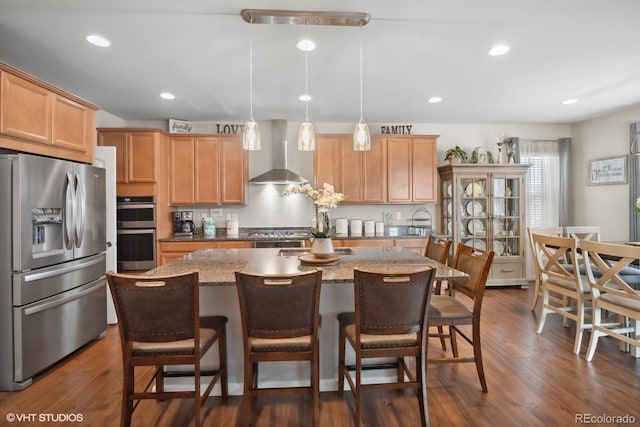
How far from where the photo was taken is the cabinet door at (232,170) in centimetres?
477

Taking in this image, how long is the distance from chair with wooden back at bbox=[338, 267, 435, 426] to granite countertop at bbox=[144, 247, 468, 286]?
212 mm

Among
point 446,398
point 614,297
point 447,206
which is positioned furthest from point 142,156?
point 614,297

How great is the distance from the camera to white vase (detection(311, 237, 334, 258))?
2363 mm

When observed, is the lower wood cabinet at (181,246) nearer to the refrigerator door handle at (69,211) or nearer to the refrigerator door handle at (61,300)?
the refrigerator door handle at (61,300)

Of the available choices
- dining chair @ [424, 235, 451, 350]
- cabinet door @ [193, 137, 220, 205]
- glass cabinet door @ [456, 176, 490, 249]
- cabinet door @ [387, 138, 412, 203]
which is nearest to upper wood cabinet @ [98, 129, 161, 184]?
cabinet door @ [193, 137, 220, 205]

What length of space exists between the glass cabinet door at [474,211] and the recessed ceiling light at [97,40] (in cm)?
459

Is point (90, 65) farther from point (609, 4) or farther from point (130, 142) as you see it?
point (609, 4)

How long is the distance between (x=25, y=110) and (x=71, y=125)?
1.57 ft

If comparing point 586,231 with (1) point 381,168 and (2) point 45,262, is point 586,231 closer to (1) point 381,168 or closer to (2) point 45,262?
(1) point 381,168

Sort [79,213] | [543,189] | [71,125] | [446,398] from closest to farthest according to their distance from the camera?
[446,398]
[79,213]
[71,125]
[543,189]

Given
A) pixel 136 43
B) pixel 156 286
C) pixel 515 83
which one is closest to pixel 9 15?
pixel 136 43

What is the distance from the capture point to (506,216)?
5117mm

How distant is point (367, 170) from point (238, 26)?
2.90 metres

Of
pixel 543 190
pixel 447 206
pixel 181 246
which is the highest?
pixel 543 190
